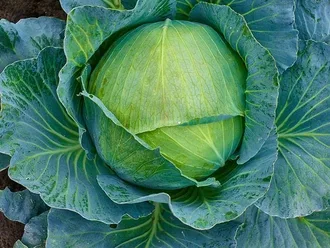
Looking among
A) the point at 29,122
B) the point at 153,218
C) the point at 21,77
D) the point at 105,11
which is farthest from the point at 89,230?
the point at 105,11

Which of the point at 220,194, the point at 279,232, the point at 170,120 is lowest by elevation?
the point at 279,232

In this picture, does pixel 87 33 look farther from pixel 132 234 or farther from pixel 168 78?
pixel 132 234

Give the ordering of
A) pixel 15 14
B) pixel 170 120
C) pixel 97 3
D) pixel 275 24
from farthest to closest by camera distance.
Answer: pixel 15 14 → pixel 97 3 → pixel 275 24 → pixel 170 120

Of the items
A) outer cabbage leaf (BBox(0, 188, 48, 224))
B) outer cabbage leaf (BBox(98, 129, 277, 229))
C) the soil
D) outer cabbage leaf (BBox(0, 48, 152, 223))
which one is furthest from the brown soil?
outer cabbage leaf (BBox(98, 129, 277, 229))

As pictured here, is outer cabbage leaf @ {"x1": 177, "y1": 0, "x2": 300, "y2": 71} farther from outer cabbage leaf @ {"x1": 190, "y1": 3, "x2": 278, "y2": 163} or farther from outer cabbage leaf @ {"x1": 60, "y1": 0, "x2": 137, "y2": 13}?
outer cabbage leaf @ {"x1": 60, "y1": 0, "x2": 137, "y2": 13}

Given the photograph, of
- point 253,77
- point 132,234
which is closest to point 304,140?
point 253,77

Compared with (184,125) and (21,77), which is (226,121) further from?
(21,77)

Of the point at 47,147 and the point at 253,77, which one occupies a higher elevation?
the point at 253,77
